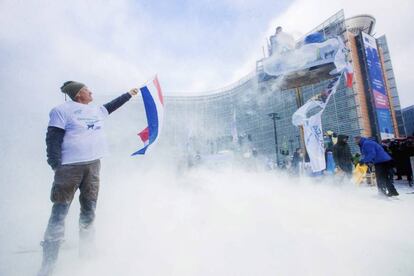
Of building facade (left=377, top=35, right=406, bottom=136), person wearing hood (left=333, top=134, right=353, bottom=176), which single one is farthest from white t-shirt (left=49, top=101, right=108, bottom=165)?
building facade (left=377, top=35, right=406, bottom=136)

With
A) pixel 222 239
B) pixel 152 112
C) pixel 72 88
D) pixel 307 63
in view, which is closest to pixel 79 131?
pixel 72 88

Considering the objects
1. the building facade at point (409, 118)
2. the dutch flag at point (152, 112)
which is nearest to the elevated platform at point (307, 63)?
the dutch flag at point (152, 112)

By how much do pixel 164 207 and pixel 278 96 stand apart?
163ft

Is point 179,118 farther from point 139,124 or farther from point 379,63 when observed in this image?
point 379,63

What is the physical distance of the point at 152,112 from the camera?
3.10m

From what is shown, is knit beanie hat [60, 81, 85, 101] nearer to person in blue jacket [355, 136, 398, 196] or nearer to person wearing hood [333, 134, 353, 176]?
person in blue jacket [355, 136, 398, 196]

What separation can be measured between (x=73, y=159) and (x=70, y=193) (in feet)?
A: 0.89

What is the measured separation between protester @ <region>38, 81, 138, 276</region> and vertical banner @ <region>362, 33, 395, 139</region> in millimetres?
39963

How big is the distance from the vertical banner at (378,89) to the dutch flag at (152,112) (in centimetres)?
3884

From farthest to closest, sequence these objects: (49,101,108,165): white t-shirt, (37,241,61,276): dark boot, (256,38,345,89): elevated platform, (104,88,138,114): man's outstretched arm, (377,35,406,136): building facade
Answer: 1. (377,35,406,136): building facade
2. (256,38,345,89): elevated platform
3. (104,88,138,114): man's outstretched arm
4. (49,101,108,165): white t-shirt
5. (37,241,61,276): dark boot

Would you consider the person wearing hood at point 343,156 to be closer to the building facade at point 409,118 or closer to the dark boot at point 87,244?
the dark boot at point 87,244

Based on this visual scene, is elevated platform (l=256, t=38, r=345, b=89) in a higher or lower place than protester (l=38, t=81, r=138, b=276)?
higher

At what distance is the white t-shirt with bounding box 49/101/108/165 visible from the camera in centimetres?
185

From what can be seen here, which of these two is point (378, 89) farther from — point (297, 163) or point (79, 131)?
point (79, 131)
